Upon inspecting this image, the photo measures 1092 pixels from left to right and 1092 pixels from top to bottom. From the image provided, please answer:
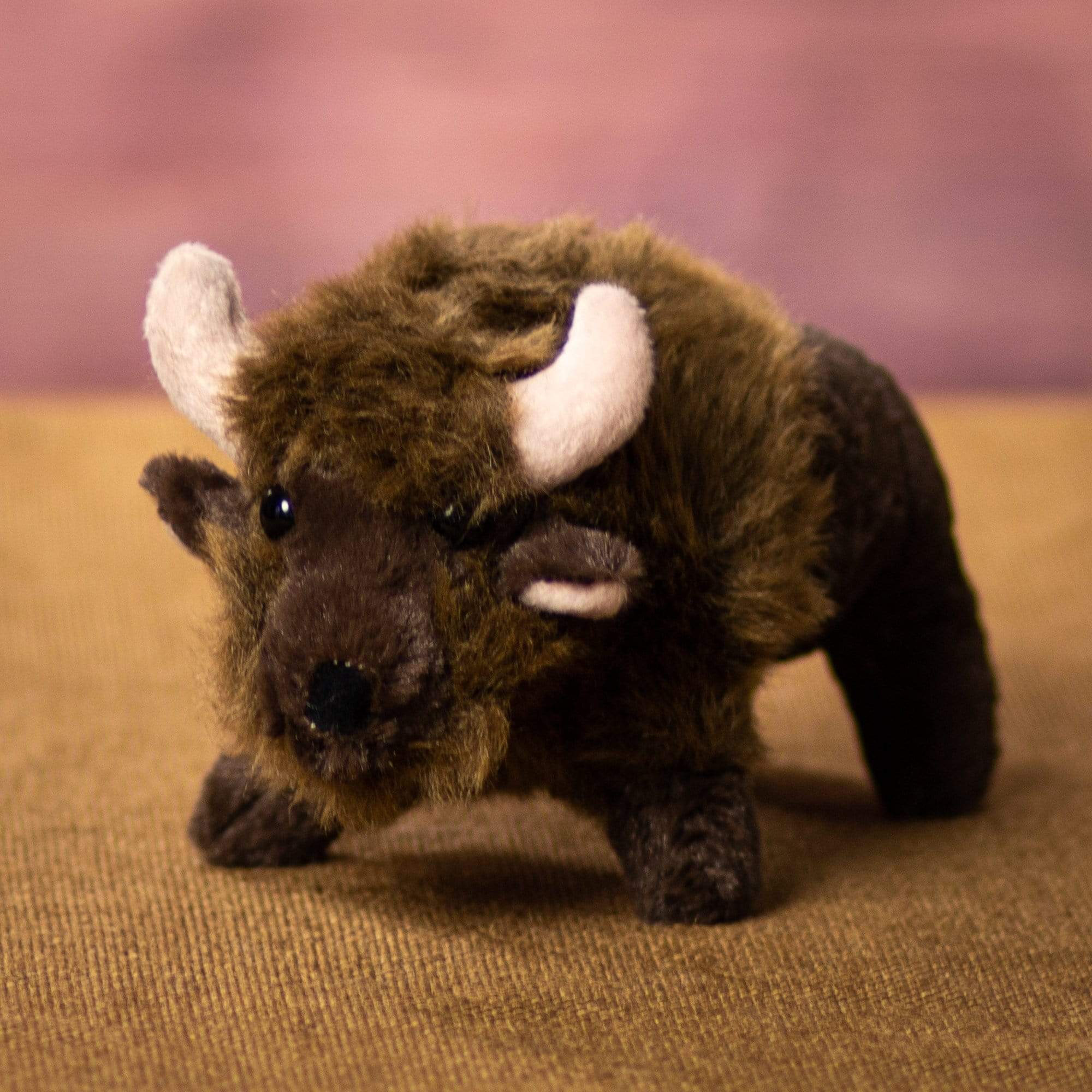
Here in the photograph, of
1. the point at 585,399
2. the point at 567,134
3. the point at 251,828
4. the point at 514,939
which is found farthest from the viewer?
the point at 567,134

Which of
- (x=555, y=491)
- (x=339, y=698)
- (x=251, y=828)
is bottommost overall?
(x=251, y=828)

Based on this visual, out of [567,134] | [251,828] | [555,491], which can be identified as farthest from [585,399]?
[567,134]

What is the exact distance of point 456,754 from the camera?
108 cm

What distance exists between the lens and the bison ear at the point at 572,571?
105cm

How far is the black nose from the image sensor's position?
1045 millimetres

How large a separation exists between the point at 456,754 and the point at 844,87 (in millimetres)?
1851

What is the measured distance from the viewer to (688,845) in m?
1.21

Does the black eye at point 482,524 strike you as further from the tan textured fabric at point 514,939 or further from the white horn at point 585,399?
the tan textured fabric at point 514,939

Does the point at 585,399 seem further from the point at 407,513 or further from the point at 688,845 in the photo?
the point at 688,845

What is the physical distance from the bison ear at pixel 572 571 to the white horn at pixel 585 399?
0.04 m

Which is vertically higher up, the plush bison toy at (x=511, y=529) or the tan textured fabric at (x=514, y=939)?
the plush bison toy at (x=511, y=529)

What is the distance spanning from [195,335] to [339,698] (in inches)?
10.9

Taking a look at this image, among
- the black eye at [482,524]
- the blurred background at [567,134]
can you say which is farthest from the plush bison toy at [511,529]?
the blurred background at [567,134]

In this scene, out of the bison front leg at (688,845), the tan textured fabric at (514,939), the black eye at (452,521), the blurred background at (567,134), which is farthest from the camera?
the blurred background at (567,134)
